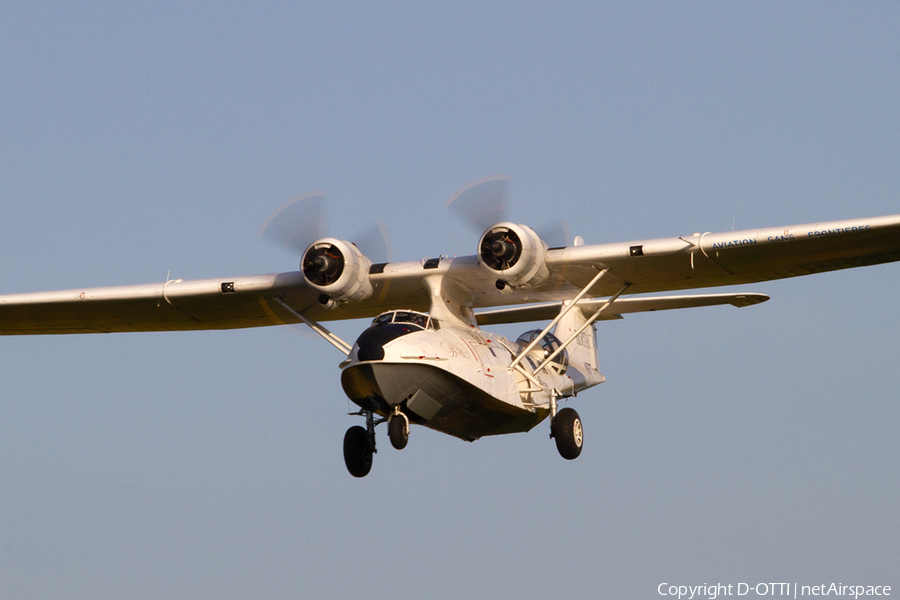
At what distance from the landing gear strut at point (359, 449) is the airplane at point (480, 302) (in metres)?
0.02

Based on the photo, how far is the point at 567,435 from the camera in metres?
20.5

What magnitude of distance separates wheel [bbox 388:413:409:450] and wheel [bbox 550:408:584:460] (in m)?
3.23

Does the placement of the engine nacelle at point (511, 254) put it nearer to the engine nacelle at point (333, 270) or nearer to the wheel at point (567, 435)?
the engine nacelle at point (333, 270)

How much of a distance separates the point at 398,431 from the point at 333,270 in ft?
10.00

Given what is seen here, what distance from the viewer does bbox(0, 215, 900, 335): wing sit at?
19.2 m

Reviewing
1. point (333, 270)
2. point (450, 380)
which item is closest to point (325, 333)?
point (333, 270)

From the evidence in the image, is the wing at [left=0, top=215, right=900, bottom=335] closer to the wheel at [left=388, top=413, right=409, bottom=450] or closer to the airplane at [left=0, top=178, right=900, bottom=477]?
the airplane at [left=0, top=178, right=900, bottom=477]

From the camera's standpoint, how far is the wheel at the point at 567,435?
67.1 feet

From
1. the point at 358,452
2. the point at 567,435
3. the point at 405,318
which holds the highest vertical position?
the point at 405,318

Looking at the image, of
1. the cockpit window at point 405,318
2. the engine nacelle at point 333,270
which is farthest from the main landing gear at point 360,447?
the engine nacelle at point 333,270

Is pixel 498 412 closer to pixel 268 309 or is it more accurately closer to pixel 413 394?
pixel 413 394

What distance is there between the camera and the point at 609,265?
2012cm

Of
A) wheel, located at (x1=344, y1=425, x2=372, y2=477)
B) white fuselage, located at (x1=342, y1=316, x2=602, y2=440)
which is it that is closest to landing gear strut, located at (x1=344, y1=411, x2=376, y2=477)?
wheel, located at (x1=344, y1=425, x2=372, y2=477)

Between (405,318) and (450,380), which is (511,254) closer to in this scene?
(405,318)
